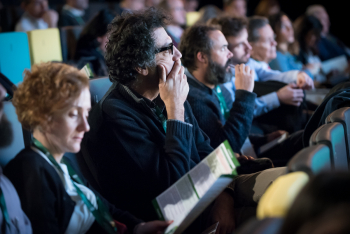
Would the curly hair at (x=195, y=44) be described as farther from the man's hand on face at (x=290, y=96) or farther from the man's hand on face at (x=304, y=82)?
the man's hand on face at (x=304, y=82)

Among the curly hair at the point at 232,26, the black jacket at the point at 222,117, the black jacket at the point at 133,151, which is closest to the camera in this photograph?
the black jacket at the point at 133,151

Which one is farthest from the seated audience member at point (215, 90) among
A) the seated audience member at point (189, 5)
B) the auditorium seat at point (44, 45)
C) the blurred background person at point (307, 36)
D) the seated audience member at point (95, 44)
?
the seated audience member at point (189, 5)

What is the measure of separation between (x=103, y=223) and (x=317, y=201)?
0.68m

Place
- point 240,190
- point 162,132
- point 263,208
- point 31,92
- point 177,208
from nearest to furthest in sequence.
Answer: point 263,208 → point 31,92 → point 177,208 → point 162,132 → point 240,190

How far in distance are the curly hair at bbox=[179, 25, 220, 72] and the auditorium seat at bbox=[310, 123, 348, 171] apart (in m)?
0.99

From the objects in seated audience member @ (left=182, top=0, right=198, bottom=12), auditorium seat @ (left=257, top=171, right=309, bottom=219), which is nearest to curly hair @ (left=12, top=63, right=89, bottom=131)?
auditorium seat @ (left=257, top=171, right=309, bottom=219)

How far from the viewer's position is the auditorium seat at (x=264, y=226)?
646mm

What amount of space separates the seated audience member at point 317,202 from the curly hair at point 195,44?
1501mm

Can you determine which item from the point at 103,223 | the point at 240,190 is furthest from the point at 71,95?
the point at 240,190

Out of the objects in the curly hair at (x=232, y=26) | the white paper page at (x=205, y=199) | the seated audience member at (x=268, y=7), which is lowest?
the white paper page at (x=205, y=199)

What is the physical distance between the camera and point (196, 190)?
1.09 meters

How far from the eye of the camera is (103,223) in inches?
42.6

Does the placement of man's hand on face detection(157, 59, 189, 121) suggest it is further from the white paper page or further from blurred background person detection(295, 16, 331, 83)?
blurred background person detection(295, 16, 331, 83)

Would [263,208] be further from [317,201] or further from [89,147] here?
[89,147]
